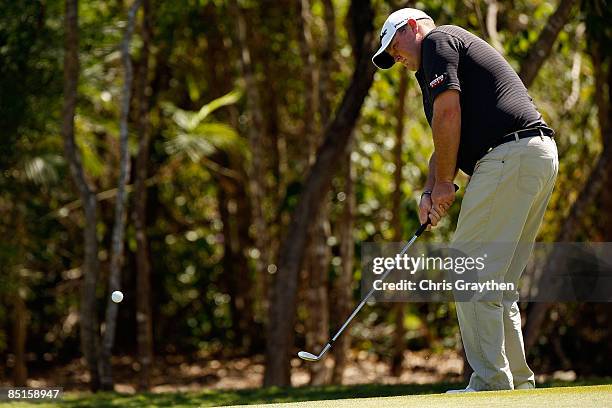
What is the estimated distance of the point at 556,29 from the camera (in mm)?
6727

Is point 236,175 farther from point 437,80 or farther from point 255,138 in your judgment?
point 437,80

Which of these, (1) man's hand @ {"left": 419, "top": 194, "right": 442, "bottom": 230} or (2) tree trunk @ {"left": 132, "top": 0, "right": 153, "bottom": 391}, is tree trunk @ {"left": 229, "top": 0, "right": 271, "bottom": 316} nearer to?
(2) tree trunk @ {"left": 132, "top": 0, "right": 153, "bottom": 391}

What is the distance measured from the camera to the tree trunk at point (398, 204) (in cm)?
983

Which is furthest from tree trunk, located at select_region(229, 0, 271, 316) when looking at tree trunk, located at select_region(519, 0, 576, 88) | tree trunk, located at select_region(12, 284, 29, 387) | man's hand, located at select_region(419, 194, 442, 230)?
man's hand, located at select_region(419, 194, 442, 230)

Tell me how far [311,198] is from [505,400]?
3681mm

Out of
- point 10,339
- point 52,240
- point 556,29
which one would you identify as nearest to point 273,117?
point 52,240

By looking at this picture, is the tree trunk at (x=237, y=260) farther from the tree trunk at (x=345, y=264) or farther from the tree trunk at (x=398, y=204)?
the tree trunk at (x=345, y=264)

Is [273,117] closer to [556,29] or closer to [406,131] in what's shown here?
[406,131]

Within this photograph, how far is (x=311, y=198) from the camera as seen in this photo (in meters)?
7.40

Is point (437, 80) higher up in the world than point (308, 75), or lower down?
higher up

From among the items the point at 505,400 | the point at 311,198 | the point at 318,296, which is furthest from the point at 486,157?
the point at 318,296

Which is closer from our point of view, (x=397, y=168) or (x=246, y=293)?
(x=397, y=168)

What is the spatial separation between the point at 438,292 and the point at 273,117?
9.81 ft

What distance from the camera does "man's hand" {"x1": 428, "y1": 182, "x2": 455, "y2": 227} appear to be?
A: 14.6 feet
